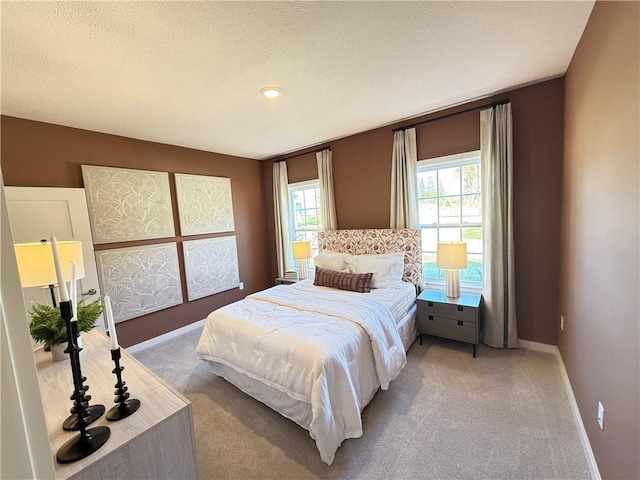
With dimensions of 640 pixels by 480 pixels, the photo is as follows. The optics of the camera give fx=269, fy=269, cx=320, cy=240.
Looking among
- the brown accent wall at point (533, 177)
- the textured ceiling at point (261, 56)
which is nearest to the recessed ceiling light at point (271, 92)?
the textured ceiling at point (261, 56)

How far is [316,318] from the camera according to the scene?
7.27ft

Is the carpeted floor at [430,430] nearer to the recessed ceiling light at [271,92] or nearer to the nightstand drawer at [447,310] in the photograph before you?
the nightstand drawer at [447,310]

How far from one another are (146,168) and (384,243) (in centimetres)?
317

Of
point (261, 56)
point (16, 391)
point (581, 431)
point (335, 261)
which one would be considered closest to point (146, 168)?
point (261, 56)

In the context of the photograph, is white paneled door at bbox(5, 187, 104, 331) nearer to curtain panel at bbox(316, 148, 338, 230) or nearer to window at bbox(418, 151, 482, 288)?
curtain panel at bbox(316, 148, 338, 230)

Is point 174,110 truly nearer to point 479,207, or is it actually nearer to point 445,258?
A: point 445,258

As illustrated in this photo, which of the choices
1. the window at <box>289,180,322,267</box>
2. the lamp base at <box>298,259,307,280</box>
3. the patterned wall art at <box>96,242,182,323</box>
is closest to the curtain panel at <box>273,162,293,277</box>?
the window at <box>289,180,322,267</box>

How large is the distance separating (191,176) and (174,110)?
135 cm

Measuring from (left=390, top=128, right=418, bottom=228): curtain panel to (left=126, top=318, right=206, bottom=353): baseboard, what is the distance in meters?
3.15

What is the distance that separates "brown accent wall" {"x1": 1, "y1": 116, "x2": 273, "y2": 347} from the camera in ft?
8.37

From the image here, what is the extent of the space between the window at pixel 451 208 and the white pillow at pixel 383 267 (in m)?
0.43

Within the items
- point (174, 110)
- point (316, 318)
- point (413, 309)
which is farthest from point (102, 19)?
point (413, 309)

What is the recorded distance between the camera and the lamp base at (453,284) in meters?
2.87

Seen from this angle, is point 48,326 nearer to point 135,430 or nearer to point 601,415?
point 135,430
